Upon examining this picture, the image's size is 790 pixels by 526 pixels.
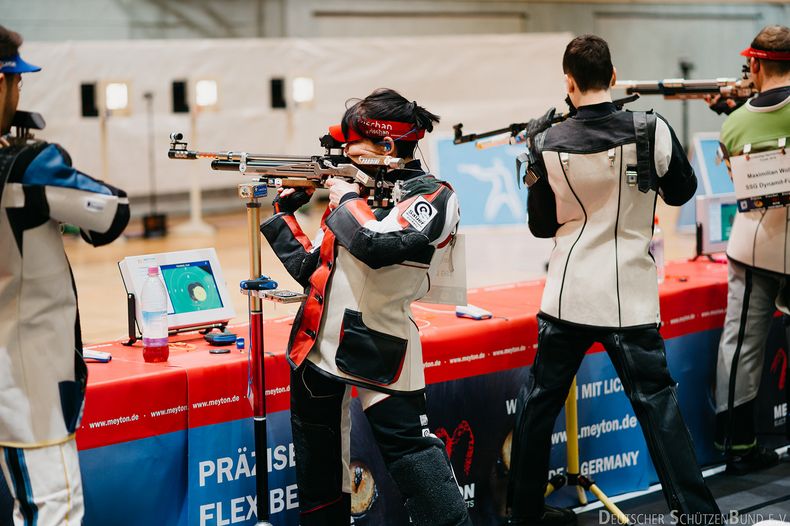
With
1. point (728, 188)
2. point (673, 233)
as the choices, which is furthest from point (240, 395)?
point (673, 233)

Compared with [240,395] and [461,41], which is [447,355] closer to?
[240,395]

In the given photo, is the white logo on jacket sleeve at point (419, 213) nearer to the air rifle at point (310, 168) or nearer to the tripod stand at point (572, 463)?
the air rifle at point (310, 168)

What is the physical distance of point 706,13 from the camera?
664 inches

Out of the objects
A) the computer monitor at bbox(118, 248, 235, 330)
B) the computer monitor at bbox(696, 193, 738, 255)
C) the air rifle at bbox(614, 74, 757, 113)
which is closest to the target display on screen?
the computer monitor at bbox(118, 248, 235, 330)

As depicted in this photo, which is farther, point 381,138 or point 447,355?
point 447,355

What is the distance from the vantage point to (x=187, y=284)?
141 inches

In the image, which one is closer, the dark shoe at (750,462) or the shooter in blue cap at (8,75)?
the shooter in blue cap at (8,75)

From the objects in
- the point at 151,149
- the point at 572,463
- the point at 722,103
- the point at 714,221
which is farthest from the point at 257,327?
the point at 151,149

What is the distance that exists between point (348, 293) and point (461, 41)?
10.3 m

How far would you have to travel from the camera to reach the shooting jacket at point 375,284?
2.78 m

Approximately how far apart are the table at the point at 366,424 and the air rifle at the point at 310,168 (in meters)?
0.62

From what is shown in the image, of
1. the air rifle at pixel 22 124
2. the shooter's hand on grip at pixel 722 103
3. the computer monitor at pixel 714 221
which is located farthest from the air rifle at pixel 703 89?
the air rifle at pixel 22 124

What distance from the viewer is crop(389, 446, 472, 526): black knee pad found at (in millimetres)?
2865

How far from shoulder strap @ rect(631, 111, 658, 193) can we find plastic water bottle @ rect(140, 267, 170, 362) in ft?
5.07
